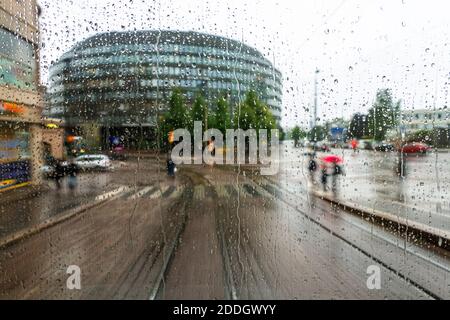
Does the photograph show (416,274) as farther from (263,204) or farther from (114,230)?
(263,204)

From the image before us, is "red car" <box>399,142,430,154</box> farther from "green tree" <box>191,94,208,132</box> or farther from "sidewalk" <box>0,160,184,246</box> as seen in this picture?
"sidewalk" <box>0,160,184,246</box>

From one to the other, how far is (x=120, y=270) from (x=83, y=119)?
8214 millimetres

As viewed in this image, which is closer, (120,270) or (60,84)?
(120,270)

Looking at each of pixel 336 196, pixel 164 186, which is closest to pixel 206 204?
pixel 336 196

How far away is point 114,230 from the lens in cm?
628

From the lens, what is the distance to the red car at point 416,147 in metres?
25.5

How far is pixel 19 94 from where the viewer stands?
11.8 m

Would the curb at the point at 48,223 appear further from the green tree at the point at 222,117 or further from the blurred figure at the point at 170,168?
the green tree at the point at 222,117

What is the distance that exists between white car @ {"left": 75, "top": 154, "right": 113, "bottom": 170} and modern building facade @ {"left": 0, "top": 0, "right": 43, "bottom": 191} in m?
6.19

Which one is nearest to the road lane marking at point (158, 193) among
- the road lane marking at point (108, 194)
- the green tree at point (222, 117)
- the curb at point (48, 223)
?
the road lane marking at point (108, 194)

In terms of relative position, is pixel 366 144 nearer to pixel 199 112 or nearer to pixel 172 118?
pixel 199 112

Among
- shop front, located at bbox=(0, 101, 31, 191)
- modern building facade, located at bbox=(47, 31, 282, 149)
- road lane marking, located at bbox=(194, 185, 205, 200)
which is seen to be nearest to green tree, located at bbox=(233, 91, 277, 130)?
modern building facade, located at bbox=(47, 31, 282, 149)

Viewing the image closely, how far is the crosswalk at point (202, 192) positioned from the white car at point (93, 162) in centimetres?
744

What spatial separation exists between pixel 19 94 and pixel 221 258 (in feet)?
35.0
